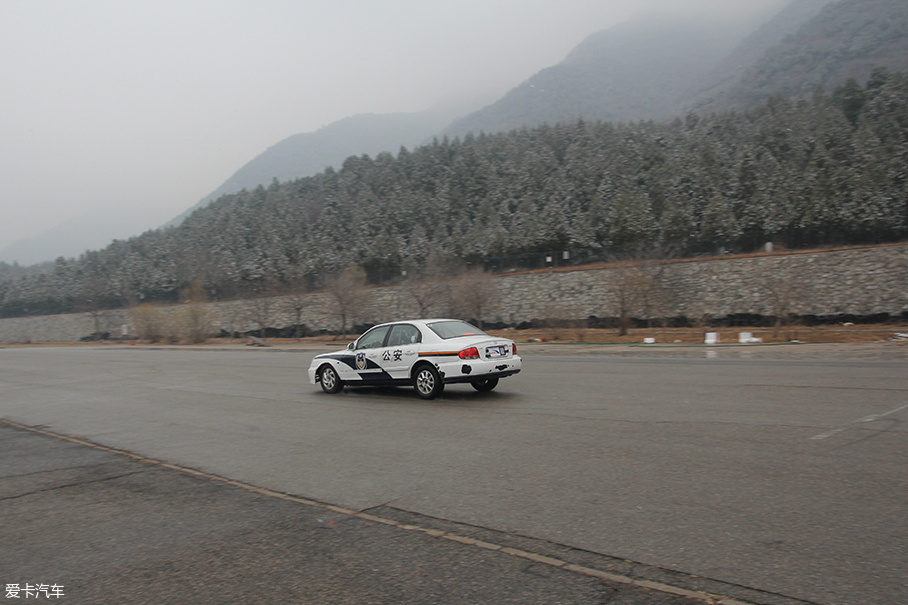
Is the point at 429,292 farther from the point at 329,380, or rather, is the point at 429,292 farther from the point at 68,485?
the point at 68,485

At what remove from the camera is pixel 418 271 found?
177ft

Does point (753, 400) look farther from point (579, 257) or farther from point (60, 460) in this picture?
point (579, 257)

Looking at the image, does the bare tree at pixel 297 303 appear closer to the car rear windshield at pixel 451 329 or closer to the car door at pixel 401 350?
the car door at pixel 401 350

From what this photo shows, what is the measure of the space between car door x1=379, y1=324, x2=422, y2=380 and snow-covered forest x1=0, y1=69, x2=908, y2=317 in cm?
3196

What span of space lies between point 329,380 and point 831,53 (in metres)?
149

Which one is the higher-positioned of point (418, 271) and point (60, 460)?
point (418, 271)

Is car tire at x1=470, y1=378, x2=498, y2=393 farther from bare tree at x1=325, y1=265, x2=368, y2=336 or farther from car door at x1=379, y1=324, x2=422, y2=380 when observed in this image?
bare tree at x1=325, y1=265, x2=368, y2=336

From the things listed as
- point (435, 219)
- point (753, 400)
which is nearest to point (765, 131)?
point (435, 219)

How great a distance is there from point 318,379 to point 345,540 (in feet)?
32.9

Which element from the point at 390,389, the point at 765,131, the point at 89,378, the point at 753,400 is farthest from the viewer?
the point at 765,131

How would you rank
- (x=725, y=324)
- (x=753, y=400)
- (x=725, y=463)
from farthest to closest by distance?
1. (x=725, y=324)
2. (x=753, y=400)
3. (x=725, y=463)

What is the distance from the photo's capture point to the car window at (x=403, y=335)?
40.6ft

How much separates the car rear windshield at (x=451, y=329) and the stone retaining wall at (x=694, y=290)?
78.7ft

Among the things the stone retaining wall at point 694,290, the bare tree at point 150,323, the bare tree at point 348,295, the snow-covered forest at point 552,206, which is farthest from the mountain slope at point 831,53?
the bare tree at point 150,323
